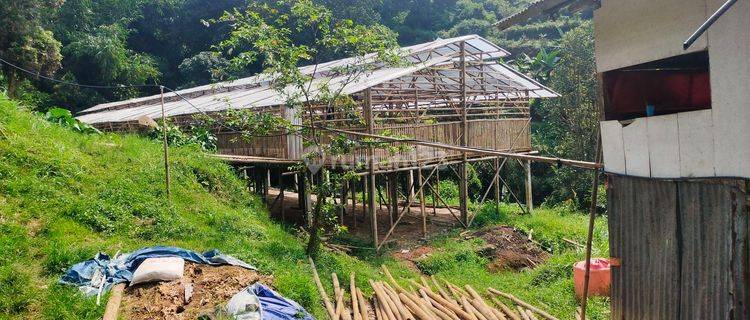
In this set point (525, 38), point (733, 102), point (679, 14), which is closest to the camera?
point (733, 102)

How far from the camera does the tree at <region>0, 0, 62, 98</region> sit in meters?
17.7

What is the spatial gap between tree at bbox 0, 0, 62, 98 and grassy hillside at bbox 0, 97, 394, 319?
7.38m

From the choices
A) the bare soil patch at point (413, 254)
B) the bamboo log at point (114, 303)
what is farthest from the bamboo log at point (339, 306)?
the bare soil patch at point (413, 254)

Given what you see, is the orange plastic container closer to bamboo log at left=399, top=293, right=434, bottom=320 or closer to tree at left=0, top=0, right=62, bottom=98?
bamboo log at left=399, top=293, right=434, bottom=320

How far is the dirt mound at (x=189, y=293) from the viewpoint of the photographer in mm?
6508

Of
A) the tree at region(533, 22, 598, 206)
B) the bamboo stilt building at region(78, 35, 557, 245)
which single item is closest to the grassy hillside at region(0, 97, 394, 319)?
the bamboo stilt building at region(78, 35, 557, 245)

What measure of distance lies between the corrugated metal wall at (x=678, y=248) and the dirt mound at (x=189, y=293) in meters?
4.85

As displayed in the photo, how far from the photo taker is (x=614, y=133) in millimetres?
5863

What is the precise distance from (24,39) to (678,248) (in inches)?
817

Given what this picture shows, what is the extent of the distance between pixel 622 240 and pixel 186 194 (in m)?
9.05

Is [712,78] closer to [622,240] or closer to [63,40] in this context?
[622,240]

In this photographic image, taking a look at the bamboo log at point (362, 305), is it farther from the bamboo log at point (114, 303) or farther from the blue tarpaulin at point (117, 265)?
the bamboo log at point (114, 303)

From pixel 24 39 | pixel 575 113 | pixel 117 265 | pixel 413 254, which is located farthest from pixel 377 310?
pixel 24 39

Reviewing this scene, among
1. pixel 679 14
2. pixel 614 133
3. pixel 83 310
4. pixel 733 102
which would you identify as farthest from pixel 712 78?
pixel 83 310
